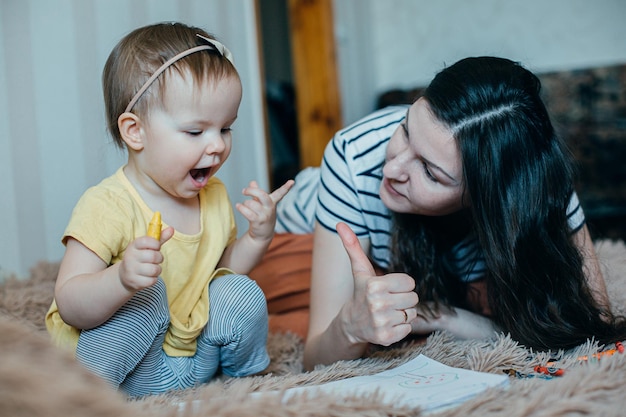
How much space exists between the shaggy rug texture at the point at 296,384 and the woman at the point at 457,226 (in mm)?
71

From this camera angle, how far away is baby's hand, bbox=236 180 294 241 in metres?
1.08

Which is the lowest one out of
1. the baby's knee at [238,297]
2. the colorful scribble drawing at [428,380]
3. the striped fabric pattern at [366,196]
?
the colorful scribble drawing at [428,380]

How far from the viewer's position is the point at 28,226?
53.7 inches

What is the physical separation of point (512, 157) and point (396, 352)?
1.22 feet

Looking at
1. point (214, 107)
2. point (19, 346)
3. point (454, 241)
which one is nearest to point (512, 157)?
point (454, 241)

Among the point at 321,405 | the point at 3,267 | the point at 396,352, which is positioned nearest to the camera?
the point at 321,405

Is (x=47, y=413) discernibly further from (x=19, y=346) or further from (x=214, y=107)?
(x=214, y=107)

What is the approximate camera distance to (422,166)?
3.36 ft

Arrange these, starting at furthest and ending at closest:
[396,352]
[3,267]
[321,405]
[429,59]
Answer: [429,59], [3,267], [396,352], [321,405]

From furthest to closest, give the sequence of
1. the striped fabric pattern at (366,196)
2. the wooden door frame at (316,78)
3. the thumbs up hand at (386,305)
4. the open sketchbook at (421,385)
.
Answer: the wooden door frame at (316,78) → the striped fabric pattern at (366,196) → the thumbs up hand at (386,305) → the open sketchbook at (421,385)

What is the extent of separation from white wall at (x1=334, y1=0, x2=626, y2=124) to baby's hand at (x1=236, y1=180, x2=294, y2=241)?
2.29 metres

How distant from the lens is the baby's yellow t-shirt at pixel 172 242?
93 centimetres

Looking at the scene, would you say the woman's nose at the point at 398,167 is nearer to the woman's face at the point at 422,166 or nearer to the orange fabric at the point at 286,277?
the woman's face at the point at 422,166

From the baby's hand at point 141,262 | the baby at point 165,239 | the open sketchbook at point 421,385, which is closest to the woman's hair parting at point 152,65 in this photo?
the baby at point 165,239
